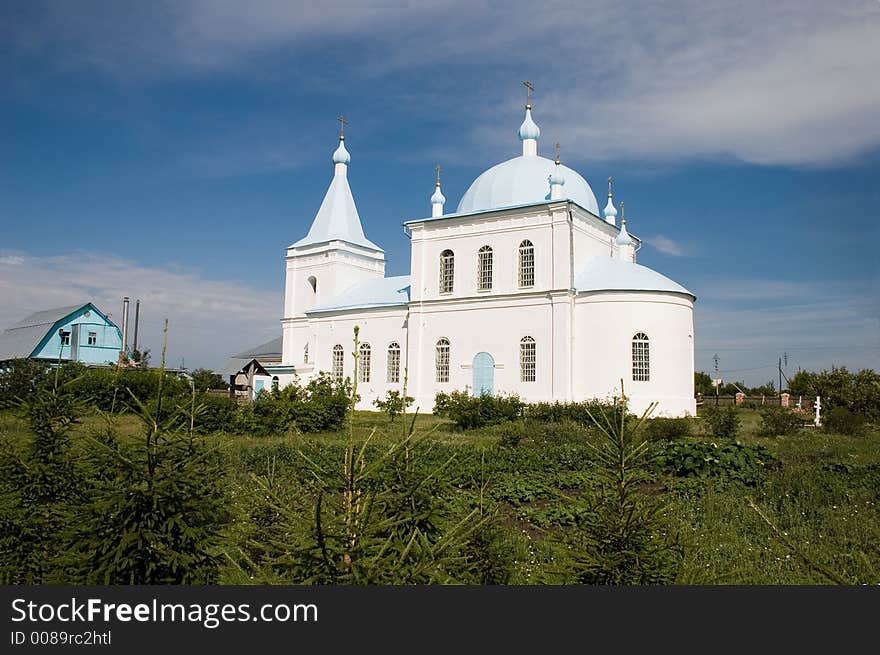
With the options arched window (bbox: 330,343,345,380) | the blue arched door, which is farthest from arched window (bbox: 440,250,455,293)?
arched window (bbox: 330,343,345,380)

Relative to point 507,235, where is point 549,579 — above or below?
below

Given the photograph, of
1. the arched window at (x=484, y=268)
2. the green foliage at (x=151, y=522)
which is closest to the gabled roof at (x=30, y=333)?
the arched window at (x=484, y=268)

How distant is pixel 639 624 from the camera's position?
1.79m

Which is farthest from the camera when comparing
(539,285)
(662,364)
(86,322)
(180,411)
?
(86,322)

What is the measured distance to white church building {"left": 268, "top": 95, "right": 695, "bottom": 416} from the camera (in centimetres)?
2331

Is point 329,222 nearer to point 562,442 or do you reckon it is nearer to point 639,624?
point 562,442

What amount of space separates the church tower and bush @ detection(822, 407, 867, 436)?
2243 centimetres

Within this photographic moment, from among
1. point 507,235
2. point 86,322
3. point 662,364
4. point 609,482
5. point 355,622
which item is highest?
point 507,235

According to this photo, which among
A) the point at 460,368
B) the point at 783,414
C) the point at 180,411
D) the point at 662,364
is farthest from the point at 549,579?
the point at 460,368

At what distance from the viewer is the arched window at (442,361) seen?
88.8ft

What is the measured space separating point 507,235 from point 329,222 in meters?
11.3

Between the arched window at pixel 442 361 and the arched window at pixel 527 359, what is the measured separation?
11.5 ft

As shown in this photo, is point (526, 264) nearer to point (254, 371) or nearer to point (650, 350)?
point (650, 350)

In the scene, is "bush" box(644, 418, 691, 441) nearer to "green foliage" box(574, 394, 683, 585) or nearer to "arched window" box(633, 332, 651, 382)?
"arched window" box(633, 332, 651, 382)
